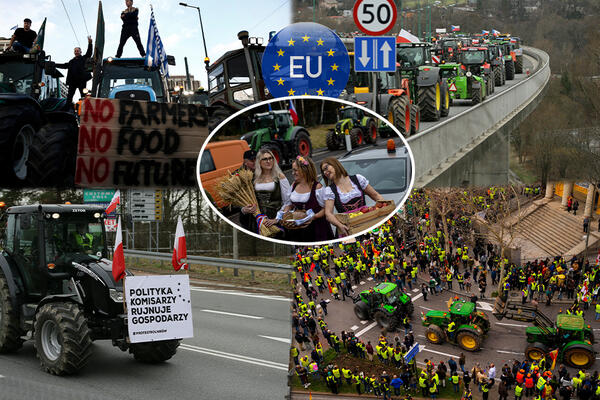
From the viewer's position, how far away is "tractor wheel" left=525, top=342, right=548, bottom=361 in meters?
29.5

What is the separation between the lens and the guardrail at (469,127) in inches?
335

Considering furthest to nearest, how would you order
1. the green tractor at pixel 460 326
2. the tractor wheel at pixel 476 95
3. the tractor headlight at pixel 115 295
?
1. the green tractor at pixel 460 326
2. the tractor wheel at pixel 476 95
3. the tractor headlight at pixel 115 295

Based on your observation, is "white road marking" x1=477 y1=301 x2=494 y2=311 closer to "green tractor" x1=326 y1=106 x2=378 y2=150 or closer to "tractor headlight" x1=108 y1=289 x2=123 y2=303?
"tractor headlight" x1=108 y1=289 x2=123 y2=303

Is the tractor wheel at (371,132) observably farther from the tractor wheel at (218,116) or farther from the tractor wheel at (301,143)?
the tractor wheel at (218,116)

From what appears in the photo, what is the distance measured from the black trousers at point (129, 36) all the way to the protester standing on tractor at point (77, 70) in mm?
299

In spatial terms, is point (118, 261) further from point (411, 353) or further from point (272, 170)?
point (411, 353)

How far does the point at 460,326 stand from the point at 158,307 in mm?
25494

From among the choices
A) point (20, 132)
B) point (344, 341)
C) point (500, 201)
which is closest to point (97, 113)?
point (20, 132)

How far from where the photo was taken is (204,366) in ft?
46.1

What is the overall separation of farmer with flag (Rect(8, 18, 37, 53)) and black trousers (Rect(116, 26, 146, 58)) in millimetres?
870

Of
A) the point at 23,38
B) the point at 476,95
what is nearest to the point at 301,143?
the point at 23,38

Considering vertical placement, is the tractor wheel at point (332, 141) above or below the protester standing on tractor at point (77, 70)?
below

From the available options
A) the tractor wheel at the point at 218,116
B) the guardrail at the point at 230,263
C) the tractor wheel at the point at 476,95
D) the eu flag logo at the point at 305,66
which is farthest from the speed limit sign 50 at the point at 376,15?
the tractor wheel at the point at 476,95

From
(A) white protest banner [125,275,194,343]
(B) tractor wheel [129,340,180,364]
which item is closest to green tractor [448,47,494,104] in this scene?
(B) tractor wheel [129,340,180,364]
